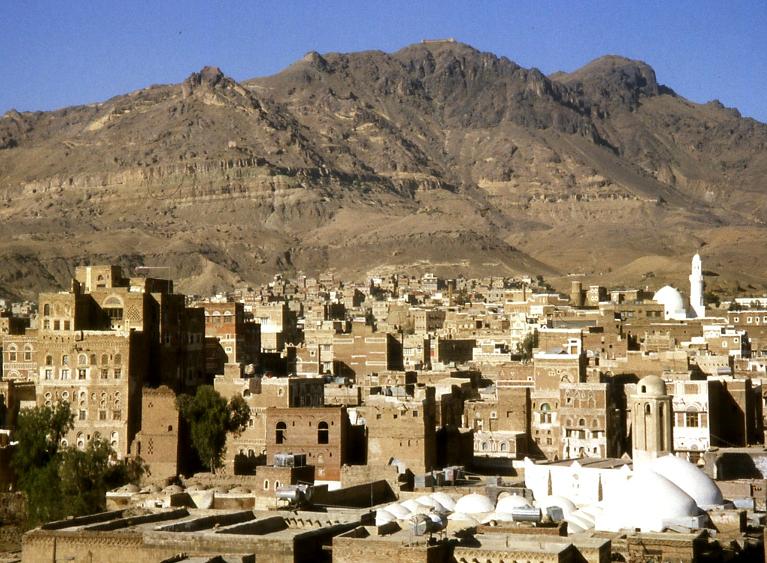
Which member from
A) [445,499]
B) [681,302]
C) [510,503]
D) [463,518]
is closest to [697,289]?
[681,302]

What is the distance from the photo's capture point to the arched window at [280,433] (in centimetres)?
5697

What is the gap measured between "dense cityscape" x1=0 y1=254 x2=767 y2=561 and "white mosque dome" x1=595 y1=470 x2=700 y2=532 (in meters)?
0.06

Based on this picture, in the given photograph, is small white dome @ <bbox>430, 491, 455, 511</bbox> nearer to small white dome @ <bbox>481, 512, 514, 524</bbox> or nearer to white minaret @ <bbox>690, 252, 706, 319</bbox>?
small white dome @ <bbox>481, 512, 514, 524</bbox>

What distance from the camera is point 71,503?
54719mm

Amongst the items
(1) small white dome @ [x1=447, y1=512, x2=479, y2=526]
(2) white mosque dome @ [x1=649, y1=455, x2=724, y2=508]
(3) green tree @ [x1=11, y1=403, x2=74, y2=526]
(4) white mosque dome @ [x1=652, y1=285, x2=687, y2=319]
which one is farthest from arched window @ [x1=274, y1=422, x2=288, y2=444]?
(4) white mosque dome @ [x1=652, y1=285, x2=687, y2=319]

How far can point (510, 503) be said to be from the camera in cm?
4384

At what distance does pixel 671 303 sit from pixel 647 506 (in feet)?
221

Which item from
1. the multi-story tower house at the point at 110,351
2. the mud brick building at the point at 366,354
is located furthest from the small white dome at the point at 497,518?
the mud brick building at the point at 366,354

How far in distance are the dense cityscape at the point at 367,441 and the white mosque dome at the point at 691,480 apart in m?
0.08

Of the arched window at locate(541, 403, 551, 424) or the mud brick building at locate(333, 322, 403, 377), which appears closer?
the arched window at locate(541, 403, 551, 424)

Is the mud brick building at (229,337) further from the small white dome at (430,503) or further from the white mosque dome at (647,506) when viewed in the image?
the white mosque dome at (647,506)

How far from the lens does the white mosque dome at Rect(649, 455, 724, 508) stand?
45103 mm

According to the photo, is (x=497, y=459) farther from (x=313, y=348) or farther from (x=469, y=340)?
(x=469, y=340)

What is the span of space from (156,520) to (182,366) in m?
23.1
